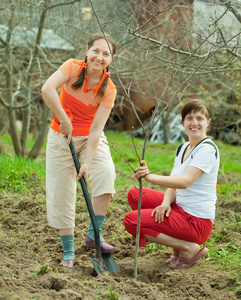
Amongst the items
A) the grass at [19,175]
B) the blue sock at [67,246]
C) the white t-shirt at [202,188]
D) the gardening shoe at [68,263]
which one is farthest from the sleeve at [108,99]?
the grass at [19,175]

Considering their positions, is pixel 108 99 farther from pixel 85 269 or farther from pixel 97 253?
pixel 85 269

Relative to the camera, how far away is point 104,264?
3.10 m

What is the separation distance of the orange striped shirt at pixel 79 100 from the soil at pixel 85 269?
3.56 ft

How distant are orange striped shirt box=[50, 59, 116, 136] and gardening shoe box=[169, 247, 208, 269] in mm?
1272

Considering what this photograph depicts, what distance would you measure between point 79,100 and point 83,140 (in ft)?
1.10

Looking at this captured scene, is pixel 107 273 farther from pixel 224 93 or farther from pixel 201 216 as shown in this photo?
pixel 224 93

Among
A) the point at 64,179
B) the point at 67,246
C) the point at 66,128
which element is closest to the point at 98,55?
the point at 66,128

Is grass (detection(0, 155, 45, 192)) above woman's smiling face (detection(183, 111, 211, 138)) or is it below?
below

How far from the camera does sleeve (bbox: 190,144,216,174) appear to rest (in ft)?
9.44

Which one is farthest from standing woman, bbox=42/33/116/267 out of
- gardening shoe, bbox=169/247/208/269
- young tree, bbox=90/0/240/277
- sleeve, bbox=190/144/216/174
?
sleeve, bbox=190/144/216/174

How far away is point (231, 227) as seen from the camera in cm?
389

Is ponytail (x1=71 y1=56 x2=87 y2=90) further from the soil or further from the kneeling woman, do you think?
the soil

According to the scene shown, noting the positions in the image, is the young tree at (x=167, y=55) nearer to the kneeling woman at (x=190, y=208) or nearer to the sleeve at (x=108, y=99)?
the sleeve at (x=108, y=99)

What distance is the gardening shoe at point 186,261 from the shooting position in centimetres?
310
